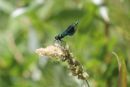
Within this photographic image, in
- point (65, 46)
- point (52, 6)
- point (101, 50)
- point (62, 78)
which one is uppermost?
point (52, 6)

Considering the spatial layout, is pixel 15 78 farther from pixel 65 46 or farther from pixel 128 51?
pixel 65 46

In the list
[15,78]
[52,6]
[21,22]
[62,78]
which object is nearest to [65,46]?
[62,78]

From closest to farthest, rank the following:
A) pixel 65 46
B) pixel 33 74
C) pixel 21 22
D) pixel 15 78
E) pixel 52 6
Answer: pixel 65 46 < pixel 15 78 < pixel 33 74 < pixel 52 6 < pixel 21 22

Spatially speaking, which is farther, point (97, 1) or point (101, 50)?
point (97, 1)

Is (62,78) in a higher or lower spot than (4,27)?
lower

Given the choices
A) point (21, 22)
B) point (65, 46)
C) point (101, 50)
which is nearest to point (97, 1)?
point (101, 50)

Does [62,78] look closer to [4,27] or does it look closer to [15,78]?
[15,78]

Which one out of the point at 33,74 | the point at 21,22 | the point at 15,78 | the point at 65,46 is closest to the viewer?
the point at 65,46
